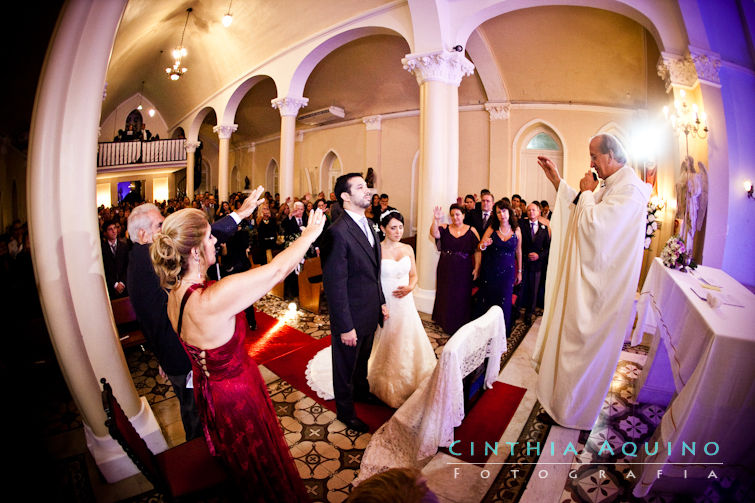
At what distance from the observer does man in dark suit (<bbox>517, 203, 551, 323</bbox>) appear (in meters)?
5.27

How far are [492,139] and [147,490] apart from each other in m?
10.8

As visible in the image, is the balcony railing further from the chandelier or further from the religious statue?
the religious statue

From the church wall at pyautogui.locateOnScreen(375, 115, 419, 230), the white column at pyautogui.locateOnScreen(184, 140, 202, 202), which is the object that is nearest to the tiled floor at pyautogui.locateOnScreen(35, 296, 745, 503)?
the church wall at pyautogui.locateOnScreen(375, 115, 419, 230)

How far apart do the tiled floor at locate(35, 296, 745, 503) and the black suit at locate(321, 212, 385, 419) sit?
374 mm

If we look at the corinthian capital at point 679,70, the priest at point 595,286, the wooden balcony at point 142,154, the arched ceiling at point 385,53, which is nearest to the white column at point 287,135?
the arched ceiling at point 385,53

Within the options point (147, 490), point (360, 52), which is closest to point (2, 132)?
point (147, 490)

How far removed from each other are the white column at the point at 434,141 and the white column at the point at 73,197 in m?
4.39

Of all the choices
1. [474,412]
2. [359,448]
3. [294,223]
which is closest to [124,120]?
[294,223]

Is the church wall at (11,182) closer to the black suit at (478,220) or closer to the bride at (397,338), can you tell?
the bride at (397,338)

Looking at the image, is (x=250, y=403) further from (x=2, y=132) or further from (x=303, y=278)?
(x=303, y=278)

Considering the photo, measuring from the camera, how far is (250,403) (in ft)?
5.51

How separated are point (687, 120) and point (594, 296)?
355cm

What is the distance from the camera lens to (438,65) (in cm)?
565

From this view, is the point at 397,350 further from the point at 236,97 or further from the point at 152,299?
the point at 236,97
